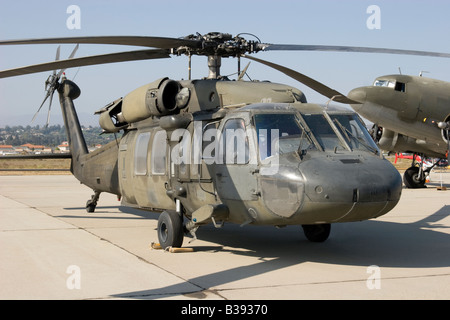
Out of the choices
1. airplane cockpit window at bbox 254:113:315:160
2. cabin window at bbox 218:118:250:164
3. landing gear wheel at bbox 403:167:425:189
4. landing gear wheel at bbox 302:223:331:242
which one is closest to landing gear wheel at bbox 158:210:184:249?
cabin window at bbox 218:118:250:164

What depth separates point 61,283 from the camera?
609 cm

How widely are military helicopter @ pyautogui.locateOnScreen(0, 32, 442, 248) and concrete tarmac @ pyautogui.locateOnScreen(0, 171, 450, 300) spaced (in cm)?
57

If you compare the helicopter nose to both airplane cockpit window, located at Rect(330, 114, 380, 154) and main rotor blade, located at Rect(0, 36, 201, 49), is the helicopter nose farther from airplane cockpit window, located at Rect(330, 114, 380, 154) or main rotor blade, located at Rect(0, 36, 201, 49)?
main rotor blade, located at Rect(0, 36, 201, 49)

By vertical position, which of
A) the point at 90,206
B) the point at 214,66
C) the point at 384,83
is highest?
the point at 214,66

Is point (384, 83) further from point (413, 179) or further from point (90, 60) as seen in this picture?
point (90, 60)

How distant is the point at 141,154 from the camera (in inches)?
377

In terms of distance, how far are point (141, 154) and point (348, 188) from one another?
14.1 ft

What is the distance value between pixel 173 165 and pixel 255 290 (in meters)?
3.31

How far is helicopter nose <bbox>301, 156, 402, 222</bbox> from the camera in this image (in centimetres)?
641

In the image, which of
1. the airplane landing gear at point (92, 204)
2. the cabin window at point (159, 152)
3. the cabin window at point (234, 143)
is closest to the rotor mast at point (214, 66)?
the cabin window at point (159, 152)

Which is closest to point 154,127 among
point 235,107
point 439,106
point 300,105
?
point 235,107

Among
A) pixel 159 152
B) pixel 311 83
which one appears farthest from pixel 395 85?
pixel 159 152

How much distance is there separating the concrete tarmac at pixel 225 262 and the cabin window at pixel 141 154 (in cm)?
116

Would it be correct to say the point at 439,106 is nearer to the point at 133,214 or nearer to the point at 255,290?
the point at 133,214
